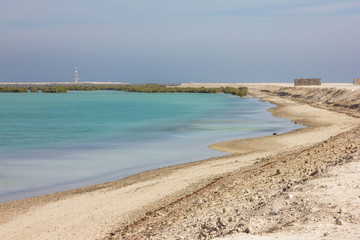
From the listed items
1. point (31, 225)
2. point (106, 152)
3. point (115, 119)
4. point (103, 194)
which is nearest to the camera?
point (31, 225)

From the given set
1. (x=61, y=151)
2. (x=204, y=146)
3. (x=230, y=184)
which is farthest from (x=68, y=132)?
(x=230, y=184)

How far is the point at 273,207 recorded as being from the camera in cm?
821

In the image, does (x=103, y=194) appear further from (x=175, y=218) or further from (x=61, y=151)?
(x=61, y=151)

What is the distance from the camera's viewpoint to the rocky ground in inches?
278

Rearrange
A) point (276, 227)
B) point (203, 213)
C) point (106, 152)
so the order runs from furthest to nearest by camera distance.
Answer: point (106, 152), point (203, 213), point (276, 227)

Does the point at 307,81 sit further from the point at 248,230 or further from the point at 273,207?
the point at 248,230

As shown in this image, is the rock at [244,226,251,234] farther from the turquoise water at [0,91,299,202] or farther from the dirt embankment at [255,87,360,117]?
the dirt embankment at [255,87,360,117]

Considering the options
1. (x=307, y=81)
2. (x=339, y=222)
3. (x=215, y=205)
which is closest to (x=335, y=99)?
(x=307, y=81)

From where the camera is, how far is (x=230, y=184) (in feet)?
37.1

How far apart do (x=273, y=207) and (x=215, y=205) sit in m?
1.57

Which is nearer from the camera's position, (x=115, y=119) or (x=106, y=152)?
(x=106, y=152)

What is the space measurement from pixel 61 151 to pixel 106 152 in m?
2.42

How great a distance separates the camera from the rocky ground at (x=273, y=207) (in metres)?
7.07

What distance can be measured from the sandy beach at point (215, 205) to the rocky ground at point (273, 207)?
0.05 feet
